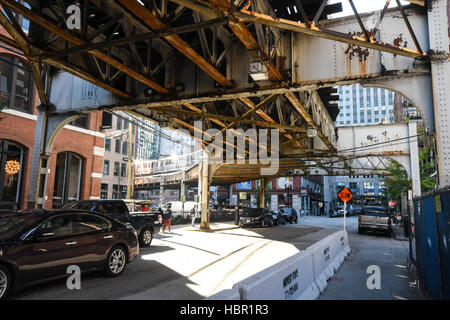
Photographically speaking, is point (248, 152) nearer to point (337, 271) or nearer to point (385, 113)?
point (337, 271)

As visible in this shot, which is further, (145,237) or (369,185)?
(369,185)

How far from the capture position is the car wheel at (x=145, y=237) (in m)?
13.1

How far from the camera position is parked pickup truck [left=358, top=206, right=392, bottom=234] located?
853 inches

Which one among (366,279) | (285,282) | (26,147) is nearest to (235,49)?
(285,282)

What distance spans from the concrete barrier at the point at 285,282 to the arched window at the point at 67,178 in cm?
1862

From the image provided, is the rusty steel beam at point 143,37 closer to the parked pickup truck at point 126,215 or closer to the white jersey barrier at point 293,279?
the white jersey barrier at point 293,279

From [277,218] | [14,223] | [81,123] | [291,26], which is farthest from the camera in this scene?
[277,218]

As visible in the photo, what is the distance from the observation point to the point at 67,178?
70.8ft

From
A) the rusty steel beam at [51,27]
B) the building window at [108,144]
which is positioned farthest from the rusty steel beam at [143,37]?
the building window at [108,144]

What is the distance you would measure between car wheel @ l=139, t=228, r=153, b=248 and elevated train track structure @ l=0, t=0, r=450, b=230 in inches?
159

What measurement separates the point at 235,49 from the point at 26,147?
47.4ft

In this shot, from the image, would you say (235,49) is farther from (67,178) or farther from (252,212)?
(252,212)

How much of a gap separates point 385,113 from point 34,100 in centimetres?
13606

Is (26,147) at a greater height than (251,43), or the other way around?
(251,43)
